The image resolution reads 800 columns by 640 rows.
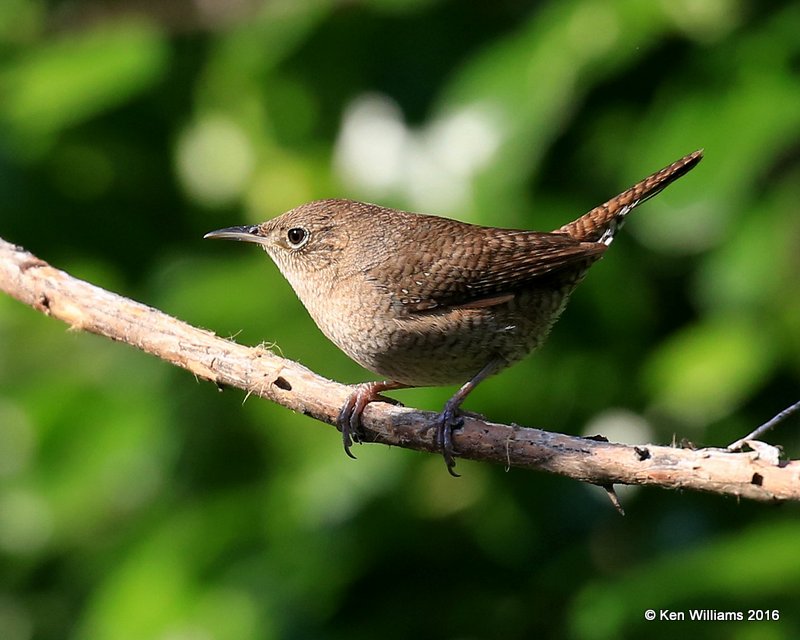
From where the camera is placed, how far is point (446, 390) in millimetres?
4141

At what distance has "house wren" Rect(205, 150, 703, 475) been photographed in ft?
11.6

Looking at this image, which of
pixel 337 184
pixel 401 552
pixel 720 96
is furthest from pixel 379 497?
pixel 720 96

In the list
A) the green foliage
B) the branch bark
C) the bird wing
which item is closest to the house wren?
the bird wing

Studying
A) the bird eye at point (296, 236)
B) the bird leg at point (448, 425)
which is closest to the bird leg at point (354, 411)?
the bird leg at point (448, 425)

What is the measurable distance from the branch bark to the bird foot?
0.07 ft

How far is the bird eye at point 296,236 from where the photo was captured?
4109 millimetres

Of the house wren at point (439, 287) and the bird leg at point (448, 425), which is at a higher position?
the house wren at point (439, 287)

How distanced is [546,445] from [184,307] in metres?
2.19

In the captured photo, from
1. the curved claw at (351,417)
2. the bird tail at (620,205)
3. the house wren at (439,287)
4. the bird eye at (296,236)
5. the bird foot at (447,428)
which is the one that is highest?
the bird tail at (620,205)

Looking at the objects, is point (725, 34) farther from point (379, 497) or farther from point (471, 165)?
point (379, 497)

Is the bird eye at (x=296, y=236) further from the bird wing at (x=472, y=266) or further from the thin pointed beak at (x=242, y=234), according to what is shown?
the bird wing at (x=472, y=266)

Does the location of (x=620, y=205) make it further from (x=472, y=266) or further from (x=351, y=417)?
(x=351, y=417)

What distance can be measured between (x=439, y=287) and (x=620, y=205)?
733 mm

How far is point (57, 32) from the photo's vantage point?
20.0ft
